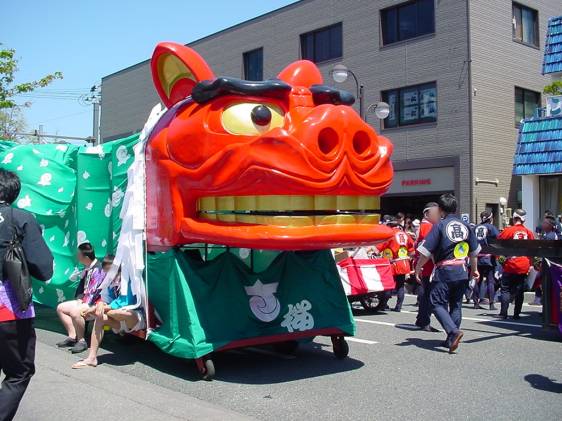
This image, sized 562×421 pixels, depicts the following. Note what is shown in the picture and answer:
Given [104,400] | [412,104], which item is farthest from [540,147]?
[104,400]

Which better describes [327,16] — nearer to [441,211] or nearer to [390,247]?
[390,247]

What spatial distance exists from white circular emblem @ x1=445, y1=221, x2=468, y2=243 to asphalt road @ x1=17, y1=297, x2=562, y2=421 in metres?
1.32

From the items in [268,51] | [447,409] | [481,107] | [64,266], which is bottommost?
[447,409]

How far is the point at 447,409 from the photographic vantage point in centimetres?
491

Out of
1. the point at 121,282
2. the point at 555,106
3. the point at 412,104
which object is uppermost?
the point at 412,104

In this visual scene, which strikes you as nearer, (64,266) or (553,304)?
(553,304)

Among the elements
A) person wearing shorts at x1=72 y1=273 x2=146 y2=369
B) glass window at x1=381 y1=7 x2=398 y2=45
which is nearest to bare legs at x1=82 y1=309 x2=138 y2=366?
person wearing shorts at x1=72 y1=273 x2=146 y2=369

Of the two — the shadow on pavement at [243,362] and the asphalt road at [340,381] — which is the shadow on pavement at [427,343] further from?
the shadow on pavement at [243,362]

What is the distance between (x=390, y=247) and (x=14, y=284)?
25.4 ft

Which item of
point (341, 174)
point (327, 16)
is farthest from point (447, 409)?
point (327, 16)

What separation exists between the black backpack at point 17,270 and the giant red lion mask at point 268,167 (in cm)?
192

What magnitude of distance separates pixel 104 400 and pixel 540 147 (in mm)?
13798

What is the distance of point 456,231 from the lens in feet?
23.1

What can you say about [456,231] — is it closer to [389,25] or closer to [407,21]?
[407,21]
